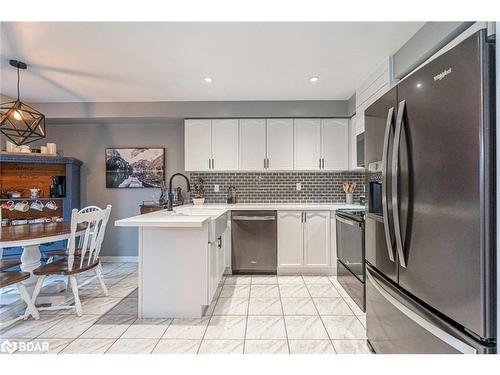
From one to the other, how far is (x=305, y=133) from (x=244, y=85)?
116cm

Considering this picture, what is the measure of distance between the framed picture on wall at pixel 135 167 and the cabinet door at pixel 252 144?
1.34m

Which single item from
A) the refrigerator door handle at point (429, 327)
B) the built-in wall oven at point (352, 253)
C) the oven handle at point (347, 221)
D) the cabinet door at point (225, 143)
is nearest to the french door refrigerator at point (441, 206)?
the refrigerator door handle at point (429, 327)

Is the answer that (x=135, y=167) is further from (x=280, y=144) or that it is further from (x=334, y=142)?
(x=334, y=142)

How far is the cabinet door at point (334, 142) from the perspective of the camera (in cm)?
371

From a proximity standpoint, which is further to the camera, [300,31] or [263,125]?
[263,125]

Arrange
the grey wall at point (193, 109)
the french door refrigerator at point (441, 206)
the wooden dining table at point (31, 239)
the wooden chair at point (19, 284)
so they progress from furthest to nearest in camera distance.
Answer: the grey wall at point (193, 109), the wooden dining table at point (31, 239), the wooden chair at point (19, 284), the french door refrigerator at point (441, 206)

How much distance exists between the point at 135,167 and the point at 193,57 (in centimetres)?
230

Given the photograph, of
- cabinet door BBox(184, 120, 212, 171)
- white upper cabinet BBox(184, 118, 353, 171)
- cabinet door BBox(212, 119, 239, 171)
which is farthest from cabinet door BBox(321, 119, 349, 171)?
cabinet door BBox(184, 120, 212, 171)

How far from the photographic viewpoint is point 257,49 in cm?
229

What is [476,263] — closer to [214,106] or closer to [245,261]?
[245,261]

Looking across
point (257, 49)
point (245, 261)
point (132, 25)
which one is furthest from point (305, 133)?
point (132, 25)

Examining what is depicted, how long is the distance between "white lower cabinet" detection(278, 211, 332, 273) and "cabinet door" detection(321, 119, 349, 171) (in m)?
0.78

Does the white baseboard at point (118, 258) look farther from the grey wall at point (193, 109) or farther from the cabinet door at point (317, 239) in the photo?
the cabinet door at point (317, 239)

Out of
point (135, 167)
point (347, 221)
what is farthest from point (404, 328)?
point (135, 167)
